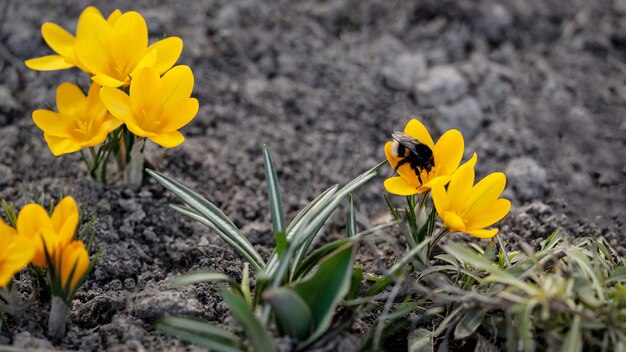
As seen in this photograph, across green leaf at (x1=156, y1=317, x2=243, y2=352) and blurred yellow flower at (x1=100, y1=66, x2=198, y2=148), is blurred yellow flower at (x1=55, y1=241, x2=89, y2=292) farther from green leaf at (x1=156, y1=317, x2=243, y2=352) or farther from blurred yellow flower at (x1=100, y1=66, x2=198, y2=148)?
blurred yellow flower at (x1=100, y1=66, x2=198, y2=148)

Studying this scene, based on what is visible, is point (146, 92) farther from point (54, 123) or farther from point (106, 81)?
point (54, 123)

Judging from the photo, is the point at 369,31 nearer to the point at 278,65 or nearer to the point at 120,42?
the point at 278,65

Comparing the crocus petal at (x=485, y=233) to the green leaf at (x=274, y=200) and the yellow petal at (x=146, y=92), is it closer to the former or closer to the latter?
the green leaf at (x=274, y=200)

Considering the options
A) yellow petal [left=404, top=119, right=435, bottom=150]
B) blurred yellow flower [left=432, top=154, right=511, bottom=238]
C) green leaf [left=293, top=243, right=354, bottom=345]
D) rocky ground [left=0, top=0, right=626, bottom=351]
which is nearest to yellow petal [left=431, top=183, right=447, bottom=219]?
blurred yellow flower [left=432, top=154, right=511, bottom=238]

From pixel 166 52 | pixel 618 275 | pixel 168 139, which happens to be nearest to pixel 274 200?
pixel 168 139

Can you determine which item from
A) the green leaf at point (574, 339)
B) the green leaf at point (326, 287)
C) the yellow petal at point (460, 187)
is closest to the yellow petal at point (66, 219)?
the green leaf at point (326, 287)

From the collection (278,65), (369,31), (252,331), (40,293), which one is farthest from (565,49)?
(40,293)
